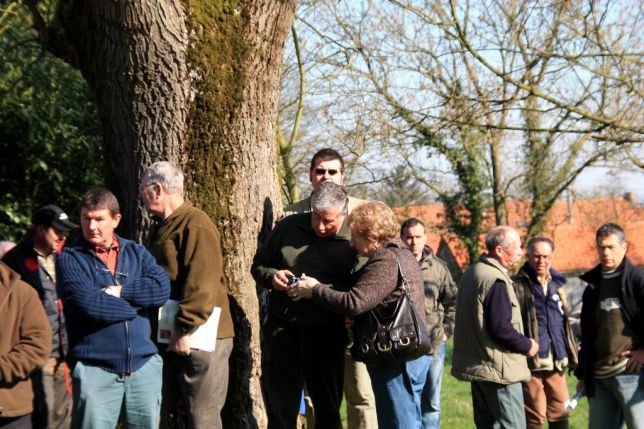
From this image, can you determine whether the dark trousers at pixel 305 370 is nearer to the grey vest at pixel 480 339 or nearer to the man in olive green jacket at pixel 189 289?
the man in olive green jacket at pixel 189 289

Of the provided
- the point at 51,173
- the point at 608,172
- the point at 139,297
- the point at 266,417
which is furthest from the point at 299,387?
the point at 608,172

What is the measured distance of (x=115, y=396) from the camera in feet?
15.8

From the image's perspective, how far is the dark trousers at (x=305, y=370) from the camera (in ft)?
18.3

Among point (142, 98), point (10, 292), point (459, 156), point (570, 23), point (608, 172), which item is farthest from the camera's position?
point (459, 156)

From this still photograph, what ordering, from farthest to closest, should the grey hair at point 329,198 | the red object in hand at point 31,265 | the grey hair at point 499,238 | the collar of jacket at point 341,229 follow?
the grey hair at point 499,238 → the red object in hand at point 31,265 → the collar of jacket at point 341,229 → the grey hair at point 329,198

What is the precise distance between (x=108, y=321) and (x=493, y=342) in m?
2.93

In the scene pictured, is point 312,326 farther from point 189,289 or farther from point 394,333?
point 189,289

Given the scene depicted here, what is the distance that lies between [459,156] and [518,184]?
1947 millimetres

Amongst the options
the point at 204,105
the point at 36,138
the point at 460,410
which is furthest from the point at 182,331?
the point at 36,138

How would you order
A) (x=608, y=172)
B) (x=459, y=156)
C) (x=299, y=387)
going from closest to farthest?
(x=299, y=387)
(x=608, y=172)
(x=459, y=156)

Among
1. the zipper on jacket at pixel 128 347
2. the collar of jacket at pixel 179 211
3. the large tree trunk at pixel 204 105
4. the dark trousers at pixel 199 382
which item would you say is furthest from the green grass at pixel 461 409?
the zipper on jacket at pixel 128 347

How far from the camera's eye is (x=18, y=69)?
12.7 meters

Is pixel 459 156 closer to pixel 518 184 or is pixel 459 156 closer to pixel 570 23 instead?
pixel 518 184

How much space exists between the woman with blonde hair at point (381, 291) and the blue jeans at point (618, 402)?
1.86m
